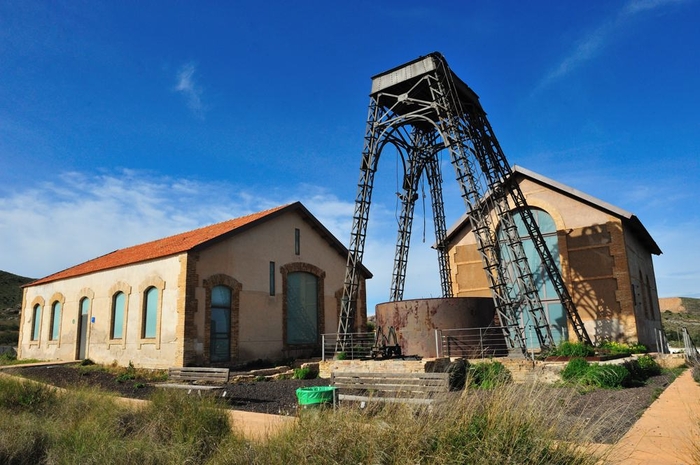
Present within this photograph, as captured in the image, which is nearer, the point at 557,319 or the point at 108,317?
the point at 557,319

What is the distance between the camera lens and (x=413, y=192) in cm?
2166

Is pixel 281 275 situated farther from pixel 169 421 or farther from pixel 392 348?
pixel 169 421

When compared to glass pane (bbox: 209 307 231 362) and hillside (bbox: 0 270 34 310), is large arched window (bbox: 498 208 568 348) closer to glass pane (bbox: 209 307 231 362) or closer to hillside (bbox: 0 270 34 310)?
glass pane (bbox: 209 307 231 362)

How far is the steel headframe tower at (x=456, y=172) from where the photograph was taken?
52.1ft

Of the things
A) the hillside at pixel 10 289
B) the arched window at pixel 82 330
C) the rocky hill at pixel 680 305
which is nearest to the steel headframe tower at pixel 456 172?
the arched window at pixel 82 330

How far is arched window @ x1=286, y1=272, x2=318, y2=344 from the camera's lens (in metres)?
21.1

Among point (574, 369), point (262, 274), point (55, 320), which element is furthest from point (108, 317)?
point (574, 369)

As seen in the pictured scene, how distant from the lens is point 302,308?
2166cm

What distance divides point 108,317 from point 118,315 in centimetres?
56

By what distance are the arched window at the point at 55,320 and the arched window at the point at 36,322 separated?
161 cm

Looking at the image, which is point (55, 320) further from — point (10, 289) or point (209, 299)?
point (10, 289)

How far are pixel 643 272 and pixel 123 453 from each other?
23024 millimetres

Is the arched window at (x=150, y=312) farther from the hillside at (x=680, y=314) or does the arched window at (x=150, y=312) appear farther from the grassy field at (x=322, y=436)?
the hillside at (x=680, y=314)

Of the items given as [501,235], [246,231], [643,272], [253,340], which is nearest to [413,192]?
[501,235]
